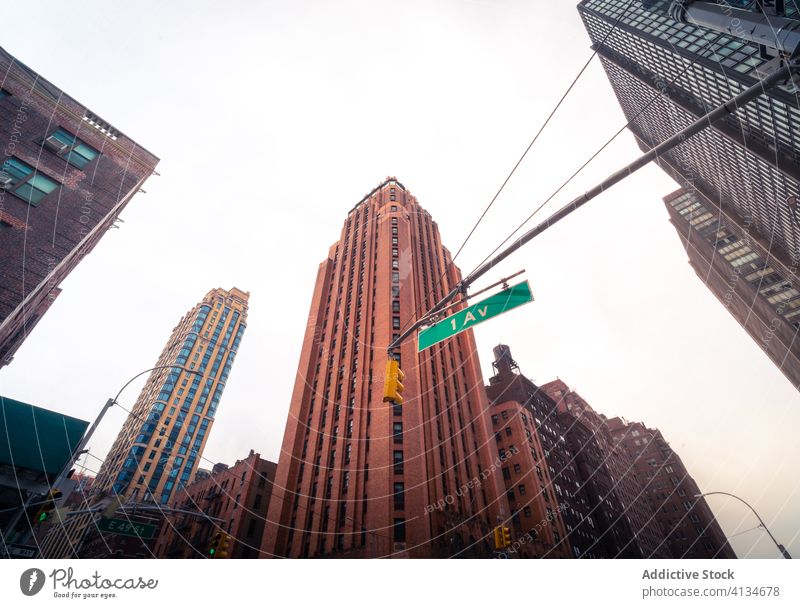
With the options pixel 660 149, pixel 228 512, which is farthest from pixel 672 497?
pixel 660 149

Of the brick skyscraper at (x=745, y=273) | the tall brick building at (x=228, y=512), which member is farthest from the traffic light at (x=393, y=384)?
the brick skyscraper at (x=745, y=273)

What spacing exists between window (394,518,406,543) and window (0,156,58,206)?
32005 millimetres

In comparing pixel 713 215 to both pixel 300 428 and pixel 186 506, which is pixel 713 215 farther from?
pixel 186 506

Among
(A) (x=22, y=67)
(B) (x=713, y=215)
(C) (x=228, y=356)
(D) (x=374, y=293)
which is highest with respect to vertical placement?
(B) (x=713, y=215)

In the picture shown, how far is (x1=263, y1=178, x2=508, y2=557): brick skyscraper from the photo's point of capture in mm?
32281

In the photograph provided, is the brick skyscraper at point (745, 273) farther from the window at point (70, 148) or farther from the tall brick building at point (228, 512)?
the window at point (70, 148)

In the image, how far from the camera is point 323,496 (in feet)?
120

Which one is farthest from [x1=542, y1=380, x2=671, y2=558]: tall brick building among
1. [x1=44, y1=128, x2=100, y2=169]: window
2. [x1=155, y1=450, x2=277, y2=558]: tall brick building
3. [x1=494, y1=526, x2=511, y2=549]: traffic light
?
[x1=44, y1=128, x2=100, y2=169]: window

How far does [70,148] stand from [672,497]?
431 feet

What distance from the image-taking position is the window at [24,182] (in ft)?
55.0

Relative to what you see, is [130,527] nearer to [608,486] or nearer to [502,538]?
[502,538]

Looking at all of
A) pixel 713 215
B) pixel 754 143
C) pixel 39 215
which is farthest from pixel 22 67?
pixel 713 215

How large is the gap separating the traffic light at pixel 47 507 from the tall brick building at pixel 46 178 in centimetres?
941

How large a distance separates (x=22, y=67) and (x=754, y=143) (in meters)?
76.9
